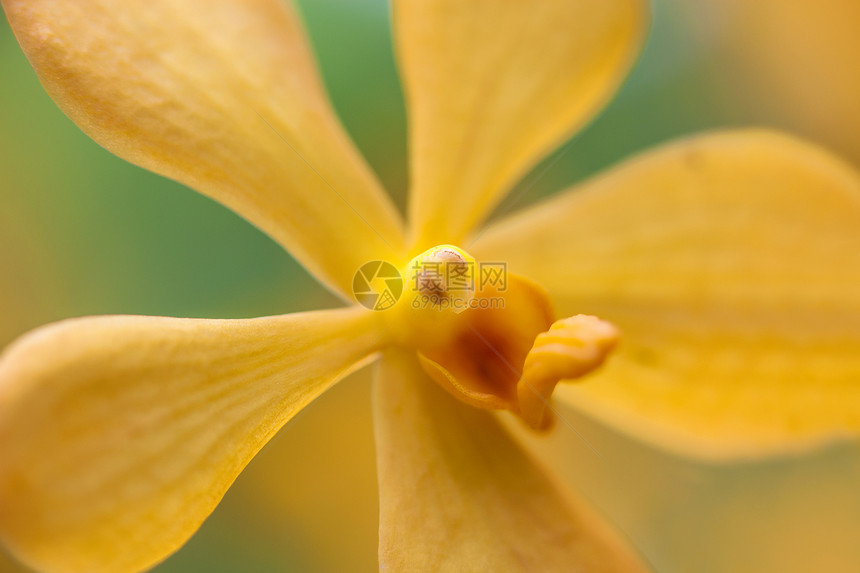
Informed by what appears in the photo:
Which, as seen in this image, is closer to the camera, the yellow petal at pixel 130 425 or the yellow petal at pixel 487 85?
the yellow petal at pixel 130 425

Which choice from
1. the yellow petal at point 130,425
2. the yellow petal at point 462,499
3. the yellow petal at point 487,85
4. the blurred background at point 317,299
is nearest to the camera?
the yellow petal at point 130,425

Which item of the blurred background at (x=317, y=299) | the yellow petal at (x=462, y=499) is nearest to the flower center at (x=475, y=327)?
the yellow petal at (x=462, y=499)

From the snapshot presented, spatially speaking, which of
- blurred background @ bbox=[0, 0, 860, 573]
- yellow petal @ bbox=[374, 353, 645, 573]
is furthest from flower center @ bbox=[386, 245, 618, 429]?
blurred background @ bbox=[0, 0, 860, 573]

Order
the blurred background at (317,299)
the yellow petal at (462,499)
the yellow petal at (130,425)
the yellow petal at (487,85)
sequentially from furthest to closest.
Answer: the blurred background at (317,299) → the yellow petal at (487,85) → the yellow petal at (462,499) → the yellow petal at (130,425)

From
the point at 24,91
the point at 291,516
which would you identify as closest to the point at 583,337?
the point at 291,516

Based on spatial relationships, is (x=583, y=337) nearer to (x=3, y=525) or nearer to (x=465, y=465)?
(x=465, y=465)

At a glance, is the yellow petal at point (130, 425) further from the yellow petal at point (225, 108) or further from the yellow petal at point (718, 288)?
the yellow petal at point (718, 288)
